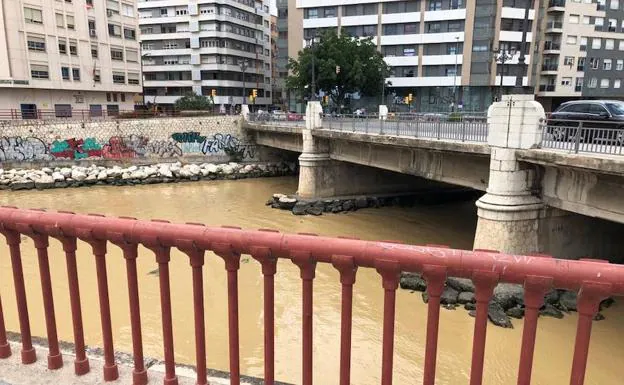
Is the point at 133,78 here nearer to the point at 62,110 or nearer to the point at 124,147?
the point at 62,110

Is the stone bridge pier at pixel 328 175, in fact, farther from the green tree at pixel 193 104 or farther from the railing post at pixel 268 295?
the green tree at pixel 193 104

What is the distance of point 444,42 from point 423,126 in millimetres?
38147

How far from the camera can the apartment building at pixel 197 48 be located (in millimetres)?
65250

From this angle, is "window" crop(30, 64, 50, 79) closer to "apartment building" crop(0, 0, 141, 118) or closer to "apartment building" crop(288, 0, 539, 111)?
"apartment building" crop(0, 0, 141, 118)

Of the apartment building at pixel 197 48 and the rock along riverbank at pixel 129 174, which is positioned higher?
the apartment building at pixel 197 48

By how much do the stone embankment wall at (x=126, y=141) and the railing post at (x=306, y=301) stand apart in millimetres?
31775

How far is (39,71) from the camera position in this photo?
1487 inches

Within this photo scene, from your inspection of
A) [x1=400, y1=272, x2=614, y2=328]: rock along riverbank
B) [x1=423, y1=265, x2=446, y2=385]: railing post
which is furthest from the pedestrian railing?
[x1=423, y1=265, x2=446, y2=385]: railing post

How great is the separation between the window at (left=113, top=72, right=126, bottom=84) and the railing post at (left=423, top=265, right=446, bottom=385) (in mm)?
49078

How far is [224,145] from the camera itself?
113ft

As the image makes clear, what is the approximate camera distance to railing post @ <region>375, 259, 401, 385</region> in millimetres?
2125

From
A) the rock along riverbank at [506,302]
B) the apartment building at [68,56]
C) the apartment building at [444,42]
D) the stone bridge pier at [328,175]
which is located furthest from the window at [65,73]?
the rock along riverbank at [506,302]

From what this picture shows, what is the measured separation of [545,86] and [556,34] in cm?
580

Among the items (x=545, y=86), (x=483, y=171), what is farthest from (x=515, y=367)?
(x=545, y=86)
